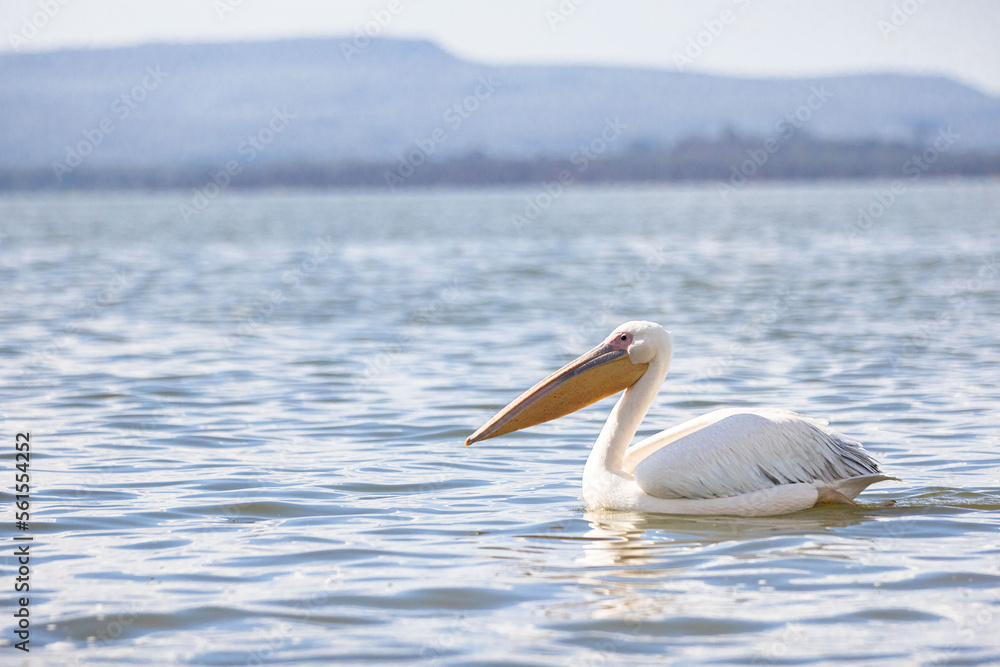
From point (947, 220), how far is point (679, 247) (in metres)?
13.1

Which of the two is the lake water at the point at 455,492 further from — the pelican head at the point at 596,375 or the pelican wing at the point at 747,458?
the pelican head at the point at 596,375

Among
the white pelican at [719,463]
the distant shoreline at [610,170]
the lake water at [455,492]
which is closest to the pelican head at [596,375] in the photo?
the white pelican at [719,463]

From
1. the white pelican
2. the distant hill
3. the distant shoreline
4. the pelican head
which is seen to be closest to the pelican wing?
the white pelican

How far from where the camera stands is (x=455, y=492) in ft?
19.4

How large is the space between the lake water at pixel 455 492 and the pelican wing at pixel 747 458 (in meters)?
0.16

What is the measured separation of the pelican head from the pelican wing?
401 millimetres

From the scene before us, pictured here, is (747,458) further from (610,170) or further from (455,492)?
(610,170)

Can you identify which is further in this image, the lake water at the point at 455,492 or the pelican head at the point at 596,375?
the pelican head at the point at 596,375

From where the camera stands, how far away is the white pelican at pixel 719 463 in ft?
17.4

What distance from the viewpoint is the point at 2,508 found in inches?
216

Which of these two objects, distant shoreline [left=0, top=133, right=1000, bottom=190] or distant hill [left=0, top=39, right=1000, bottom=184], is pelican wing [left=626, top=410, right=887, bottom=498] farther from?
distant hill [left=0, top=39, right=1000, bottom=184]

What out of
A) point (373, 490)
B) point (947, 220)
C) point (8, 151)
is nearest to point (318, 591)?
point (373, 490)

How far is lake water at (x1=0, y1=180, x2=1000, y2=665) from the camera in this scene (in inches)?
155

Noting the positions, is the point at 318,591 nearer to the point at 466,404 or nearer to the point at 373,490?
the point at 373,490
